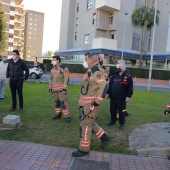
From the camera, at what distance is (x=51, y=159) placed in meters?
4.08

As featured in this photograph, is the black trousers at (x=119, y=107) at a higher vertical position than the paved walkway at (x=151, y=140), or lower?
higher

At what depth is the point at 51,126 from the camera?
6070mm

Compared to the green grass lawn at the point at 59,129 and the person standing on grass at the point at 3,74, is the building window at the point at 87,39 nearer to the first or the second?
the person standing on grass at the point at 3,74

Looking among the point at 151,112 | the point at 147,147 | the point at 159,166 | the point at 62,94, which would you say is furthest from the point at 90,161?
the point at 151,112

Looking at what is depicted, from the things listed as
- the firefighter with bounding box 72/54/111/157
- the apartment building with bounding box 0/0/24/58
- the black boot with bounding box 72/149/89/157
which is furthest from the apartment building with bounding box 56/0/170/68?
the apartment building with bounding box 0/0/24/58

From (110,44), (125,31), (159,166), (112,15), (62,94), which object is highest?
(112,15)

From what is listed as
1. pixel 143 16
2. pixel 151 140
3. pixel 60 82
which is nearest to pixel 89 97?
pixel 151 140

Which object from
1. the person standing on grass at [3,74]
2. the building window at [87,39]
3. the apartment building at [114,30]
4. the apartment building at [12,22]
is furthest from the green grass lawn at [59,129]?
the apartment building at [12,22]

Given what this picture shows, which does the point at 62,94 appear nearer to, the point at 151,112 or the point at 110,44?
the point at 151,112

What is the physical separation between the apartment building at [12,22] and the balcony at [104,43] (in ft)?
128

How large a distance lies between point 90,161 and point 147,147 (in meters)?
1.50

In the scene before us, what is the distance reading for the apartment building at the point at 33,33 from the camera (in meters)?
101

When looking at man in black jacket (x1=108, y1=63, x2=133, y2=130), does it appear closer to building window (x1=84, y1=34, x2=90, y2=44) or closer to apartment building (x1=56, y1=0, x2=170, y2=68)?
apartment building (x1=56, y1=0, x2=170, y2=68)

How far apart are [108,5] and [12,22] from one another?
148 ft
